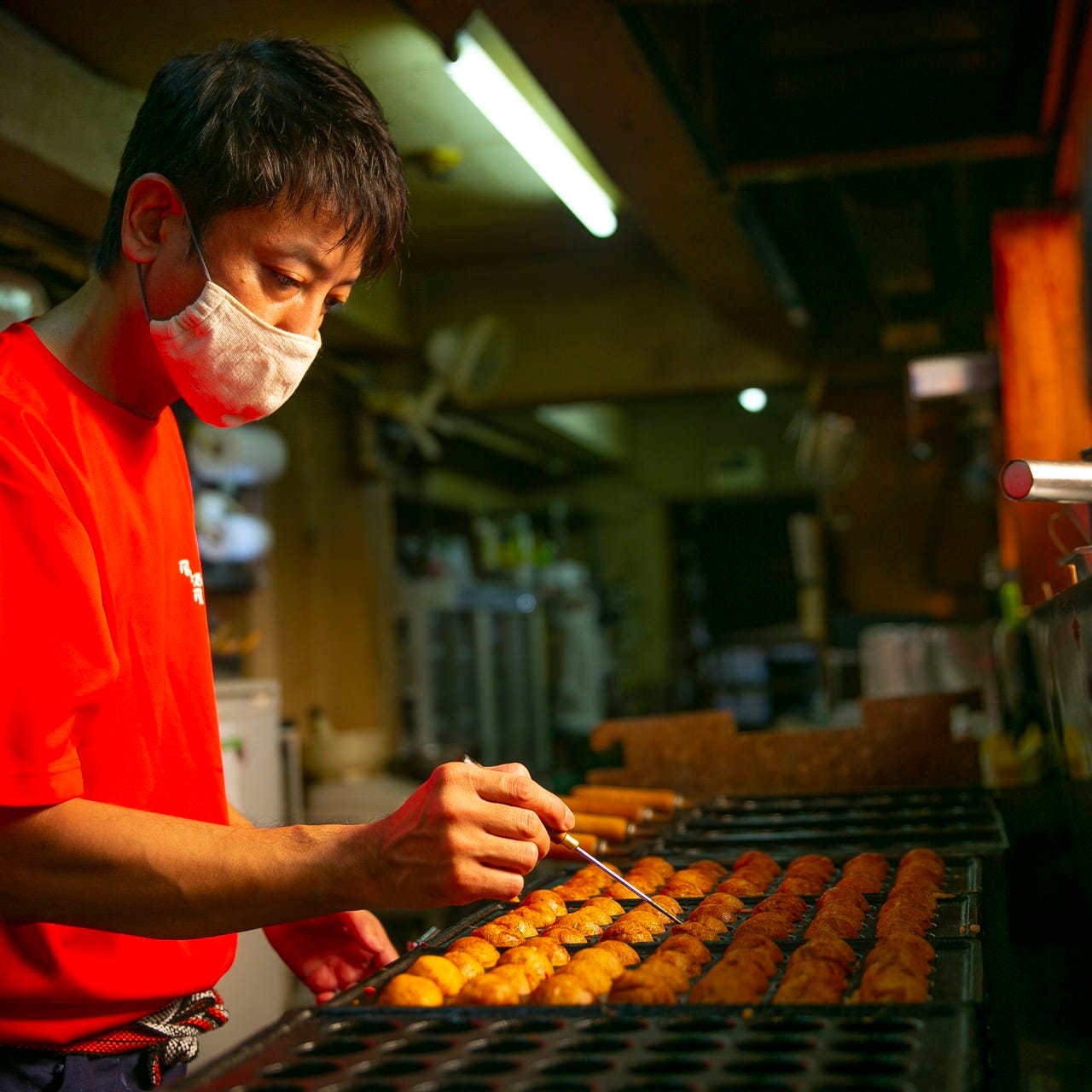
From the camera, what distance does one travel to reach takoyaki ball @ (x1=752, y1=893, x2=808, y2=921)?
173 centimetres

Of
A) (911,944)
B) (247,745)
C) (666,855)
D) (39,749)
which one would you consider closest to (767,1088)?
(911,944)

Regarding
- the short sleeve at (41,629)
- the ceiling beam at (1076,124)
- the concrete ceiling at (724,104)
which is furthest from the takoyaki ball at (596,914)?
the ceiling beam at (1076,124)

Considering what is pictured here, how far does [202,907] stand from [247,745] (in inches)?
146

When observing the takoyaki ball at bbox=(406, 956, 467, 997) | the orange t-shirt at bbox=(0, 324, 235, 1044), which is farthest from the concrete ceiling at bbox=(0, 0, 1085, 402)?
the takoyaki ball at bbox=(406, 956, 467, 997)

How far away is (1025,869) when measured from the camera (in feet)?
8.49

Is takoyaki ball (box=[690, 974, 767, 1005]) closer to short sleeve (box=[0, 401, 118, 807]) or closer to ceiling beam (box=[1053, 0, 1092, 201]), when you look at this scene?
short sleeve (box=[0, 401, 118, 807])

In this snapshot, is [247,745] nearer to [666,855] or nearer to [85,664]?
[666,855]

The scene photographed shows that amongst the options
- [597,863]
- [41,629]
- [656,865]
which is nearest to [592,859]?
[597,863]

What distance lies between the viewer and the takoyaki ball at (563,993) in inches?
51.1

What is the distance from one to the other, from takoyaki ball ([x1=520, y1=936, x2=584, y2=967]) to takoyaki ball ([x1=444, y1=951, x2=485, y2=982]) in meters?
0.08

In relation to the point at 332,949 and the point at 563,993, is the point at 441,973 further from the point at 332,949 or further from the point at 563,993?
the point at 332,949

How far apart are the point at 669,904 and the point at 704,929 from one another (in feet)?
0.55

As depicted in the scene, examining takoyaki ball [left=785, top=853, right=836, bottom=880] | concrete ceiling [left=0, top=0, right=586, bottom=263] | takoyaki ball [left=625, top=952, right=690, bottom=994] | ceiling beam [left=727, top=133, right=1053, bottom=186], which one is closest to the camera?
takoyaki ball [left=625, top=952, right=690, bottom=994]

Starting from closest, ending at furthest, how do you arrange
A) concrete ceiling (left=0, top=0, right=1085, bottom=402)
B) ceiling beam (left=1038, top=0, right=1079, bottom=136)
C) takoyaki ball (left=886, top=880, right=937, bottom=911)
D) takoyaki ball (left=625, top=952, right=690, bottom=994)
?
takoyaki ball (left=625, top=952, right=690, bottom=994) → takoyaki ball (left=886, top=880, right=937, bottom=911) → ceiling beam (left=1038, top=0, right=1079, bottom=136) → concrete ceiling (left=0, top=0, right=1085, bottom=402)
